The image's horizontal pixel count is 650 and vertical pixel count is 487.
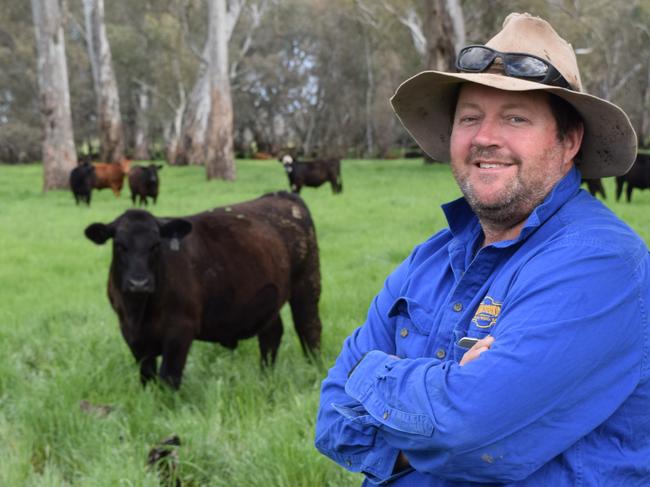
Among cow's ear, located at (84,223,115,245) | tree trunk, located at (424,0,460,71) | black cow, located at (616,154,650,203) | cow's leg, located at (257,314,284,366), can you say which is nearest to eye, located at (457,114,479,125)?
cow's ear, located at (84,223,115,245)

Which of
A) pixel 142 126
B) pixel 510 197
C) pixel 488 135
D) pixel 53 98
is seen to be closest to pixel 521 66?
pixel 488 135

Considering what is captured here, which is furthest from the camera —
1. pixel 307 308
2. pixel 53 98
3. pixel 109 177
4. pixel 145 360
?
pixel 53 98

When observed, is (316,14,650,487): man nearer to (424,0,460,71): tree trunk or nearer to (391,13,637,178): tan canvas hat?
(391,13,637,178): tan canvas hat

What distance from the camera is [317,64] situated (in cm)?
5384

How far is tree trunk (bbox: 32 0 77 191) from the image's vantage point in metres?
24.6

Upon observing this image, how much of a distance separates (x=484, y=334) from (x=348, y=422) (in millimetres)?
451

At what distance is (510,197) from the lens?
2.20 meters

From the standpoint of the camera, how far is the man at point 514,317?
1852 millimetres

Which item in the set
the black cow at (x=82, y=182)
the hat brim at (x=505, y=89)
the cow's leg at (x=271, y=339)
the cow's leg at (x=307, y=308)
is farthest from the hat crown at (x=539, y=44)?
the black cow at (x=82, y=182)

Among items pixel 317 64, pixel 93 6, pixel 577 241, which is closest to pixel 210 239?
pixel 577 241

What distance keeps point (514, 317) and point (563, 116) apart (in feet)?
2.16

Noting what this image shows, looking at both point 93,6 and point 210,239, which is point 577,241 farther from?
point 93,6

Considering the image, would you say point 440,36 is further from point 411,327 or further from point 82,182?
point 411,327

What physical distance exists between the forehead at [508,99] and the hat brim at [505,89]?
0.12 ft
